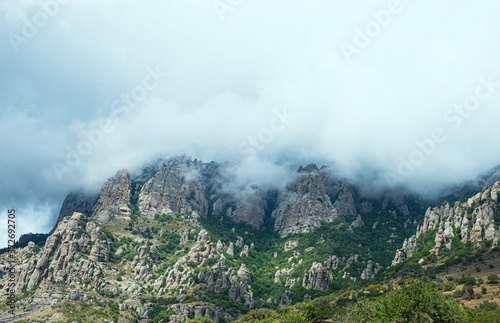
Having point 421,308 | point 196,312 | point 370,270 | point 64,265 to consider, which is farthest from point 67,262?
point 421,308

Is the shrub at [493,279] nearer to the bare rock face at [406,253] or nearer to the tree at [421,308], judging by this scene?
the tree at [421,308]

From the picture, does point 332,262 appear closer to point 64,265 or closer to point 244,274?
point 244,274

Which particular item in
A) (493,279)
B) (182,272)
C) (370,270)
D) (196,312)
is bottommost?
(196,312)

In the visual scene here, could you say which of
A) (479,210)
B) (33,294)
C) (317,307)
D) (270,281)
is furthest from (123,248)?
(479,210)

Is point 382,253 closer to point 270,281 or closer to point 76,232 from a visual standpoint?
point 270,281

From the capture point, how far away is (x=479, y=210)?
132375mm

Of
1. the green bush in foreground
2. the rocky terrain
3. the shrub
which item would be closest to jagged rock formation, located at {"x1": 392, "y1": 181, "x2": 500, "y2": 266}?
the rocky terrain

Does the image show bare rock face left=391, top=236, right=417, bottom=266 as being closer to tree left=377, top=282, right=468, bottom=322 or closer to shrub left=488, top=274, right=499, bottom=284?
shrub left=488, top=274, right=499, bottom=284

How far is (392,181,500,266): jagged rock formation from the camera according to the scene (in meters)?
124

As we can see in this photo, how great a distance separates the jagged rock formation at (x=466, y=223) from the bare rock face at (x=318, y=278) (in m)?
33.7

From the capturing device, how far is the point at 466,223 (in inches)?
5340

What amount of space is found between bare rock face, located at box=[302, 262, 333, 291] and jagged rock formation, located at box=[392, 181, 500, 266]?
33.7m

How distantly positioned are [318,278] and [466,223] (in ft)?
232

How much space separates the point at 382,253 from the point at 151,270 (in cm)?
13085
